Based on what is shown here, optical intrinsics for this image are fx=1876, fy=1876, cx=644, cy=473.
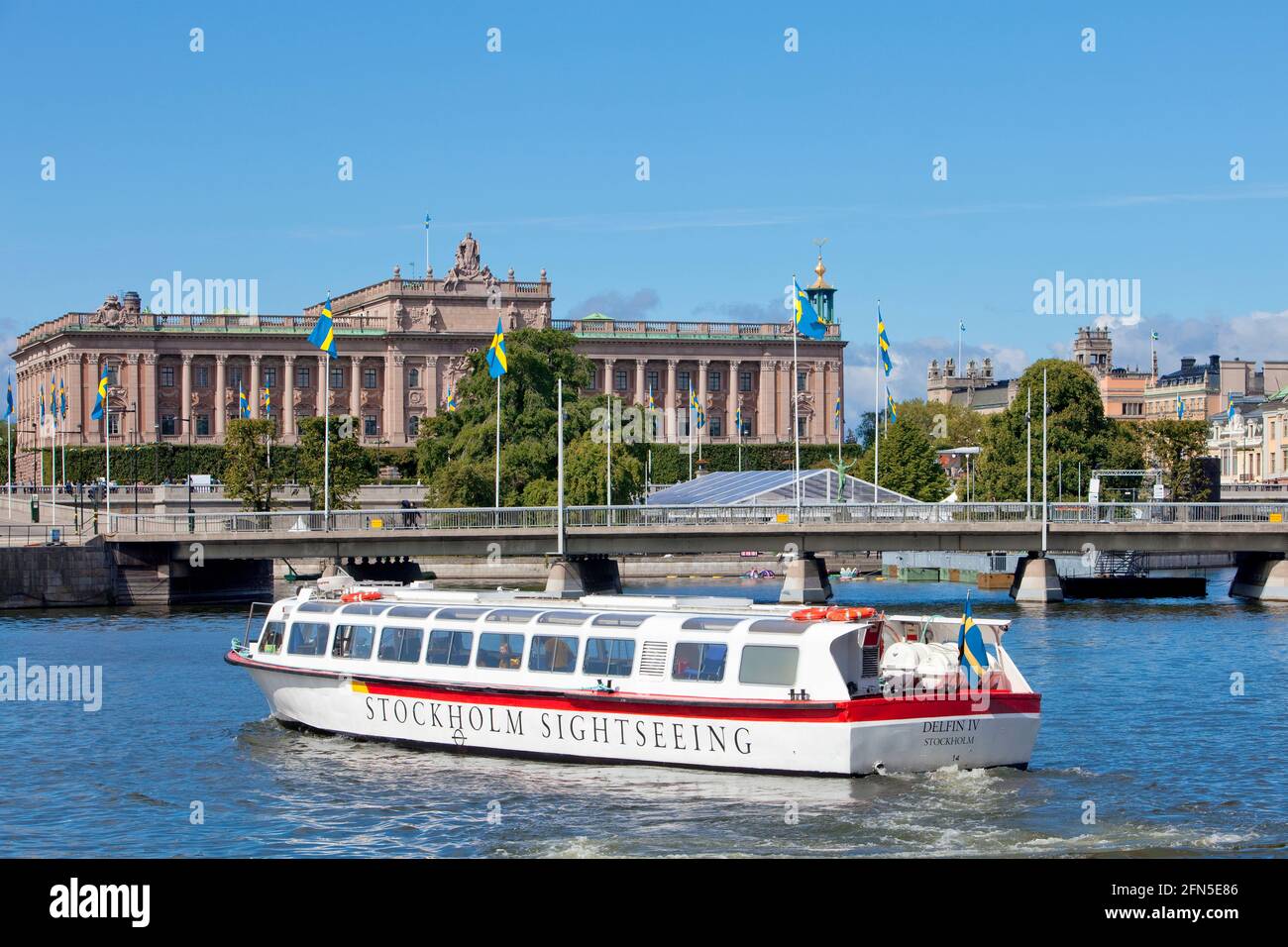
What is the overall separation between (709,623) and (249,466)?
89869 mm

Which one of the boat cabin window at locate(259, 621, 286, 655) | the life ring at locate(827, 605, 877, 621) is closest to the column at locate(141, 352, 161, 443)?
the boat cabin window at locate(259, 621, 286, 655)

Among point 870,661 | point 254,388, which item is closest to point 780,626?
point 870,661

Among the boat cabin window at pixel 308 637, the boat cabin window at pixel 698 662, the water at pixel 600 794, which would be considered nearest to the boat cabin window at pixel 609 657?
the boat cabin window at pixel 698 662

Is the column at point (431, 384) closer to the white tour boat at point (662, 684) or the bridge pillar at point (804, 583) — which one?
the bridge pillar at point (804, 583)

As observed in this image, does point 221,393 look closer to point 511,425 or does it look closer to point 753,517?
point 511,425

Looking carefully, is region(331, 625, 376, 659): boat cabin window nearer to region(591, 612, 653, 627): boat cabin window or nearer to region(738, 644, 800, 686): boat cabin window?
region(591, 612, 653, 627): boat cabin window

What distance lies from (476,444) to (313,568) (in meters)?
18.9

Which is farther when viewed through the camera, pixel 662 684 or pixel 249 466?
pixel 249 466

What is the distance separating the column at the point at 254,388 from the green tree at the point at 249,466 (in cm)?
6291

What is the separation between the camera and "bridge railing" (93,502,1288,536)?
9112 cm

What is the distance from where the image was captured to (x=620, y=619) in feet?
126

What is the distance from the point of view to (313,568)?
118 m
